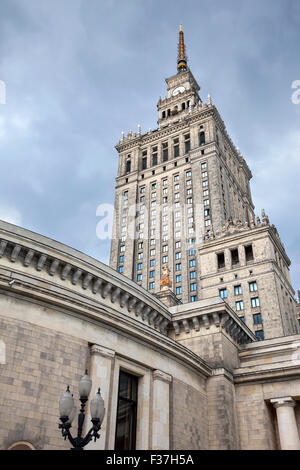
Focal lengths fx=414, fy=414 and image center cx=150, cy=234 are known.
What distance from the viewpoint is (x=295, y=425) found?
23641mm

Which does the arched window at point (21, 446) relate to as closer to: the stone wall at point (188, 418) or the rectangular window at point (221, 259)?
the stone wall at point (188, 418)

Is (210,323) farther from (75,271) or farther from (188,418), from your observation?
(75,271)

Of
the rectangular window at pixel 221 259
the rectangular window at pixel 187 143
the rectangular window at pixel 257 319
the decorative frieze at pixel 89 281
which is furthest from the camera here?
the rectangular window at pixel 187 143

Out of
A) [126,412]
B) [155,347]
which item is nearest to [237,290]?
[155,347]

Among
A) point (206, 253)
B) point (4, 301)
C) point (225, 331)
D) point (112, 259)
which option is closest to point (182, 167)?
point (112, 259)

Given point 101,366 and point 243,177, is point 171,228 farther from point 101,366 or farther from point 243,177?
point 101,366

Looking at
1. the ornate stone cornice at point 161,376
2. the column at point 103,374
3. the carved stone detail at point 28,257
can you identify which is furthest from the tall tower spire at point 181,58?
the column at point 103,374

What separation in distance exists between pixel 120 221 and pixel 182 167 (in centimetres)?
1694

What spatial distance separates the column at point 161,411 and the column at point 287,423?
758 centimetres

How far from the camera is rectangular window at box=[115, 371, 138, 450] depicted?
1838 centimetres

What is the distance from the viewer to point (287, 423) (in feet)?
77.3

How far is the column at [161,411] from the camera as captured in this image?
19.1 metres

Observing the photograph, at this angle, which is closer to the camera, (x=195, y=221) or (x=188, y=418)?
(x=188, y=418)

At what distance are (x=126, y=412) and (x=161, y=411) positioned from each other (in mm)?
1935
